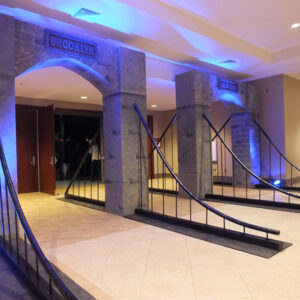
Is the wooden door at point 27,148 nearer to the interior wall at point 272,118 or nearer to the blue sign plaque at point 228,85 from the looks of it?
the blue sign plaque at point 228,85

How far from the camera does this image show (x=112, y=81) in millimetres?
4133

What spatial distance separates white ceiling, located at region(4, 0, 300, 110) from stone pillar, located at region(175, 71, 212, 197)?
1.57 ft

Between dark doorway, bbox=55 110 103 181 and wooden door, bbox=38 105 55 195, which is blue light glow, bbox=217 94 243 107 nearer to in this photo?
wooden door, bbox=38 105 55 195

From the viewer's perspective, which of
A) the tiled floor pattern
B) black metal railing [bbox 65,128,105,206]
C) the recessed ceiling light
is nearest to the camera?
the tiled floor pattern

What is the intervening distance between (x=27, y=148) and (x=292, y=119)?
656cm

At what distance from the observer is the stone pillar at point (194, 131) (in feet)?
18.1

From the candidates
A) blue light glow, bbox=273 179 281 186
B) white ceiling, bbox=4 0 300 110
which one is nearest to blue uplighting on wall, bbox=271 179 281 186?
blue light glow, bbox=273 179 281 186

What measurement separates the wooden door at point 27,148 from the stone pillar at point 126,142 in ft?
11.8

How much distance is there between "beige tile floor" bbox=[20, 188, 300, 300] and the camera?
1979mm

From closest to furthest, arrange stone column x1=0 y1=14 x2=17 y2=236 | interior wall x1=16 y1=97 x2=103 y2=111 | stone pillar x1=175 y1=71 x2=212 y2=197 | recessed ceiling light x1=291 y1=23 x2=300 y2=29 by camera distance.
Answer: stone column x1=0 y1=14 x2=17 y2=236 → recessed ceiling light x1=291 y1=23 x2=300 y2=29 → stone pillar x1=175 y1=71 x2=212 y2=197 → interior wall x1=16 y1=97 x2=103 y2=111

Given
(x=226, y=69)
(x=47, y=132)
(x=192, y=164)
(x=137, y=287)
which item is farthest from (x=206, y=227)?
(x=47, y=132)

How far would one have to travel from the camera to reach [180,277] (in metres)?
2.19

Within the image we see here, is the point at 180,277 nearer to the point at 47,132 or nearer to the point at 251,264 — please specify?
the point at 251,264

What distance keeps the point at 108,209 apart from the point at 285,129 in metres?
4.60
